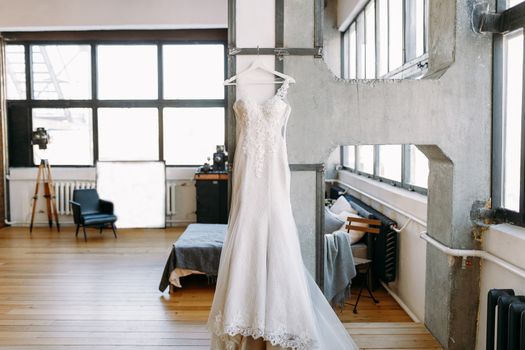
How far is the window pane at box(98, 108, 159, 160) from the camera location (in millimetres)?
9891

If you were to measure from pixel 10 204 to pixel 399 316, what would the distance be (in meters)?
→ 7.82

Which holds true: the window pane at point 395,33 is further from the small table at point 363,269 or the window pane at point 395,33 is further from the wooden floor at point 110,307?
the wooden floor at point 110,307

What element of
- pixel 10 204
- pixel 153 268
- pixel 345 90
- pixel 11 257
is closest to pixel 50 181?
pixel 10 204

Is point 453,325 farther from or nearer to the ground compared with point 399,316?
farther from the ground

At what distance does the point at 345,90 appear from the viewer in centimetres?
338

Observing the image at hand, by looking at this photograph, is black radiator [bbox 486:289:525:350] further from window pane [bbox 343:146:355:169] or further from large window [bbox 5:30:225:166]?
large window [bbox 5:30:225:166]

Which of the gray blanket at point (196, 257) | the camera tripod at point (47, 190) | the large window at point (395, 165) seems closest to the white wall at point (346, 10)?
the large window at point (395, 165)

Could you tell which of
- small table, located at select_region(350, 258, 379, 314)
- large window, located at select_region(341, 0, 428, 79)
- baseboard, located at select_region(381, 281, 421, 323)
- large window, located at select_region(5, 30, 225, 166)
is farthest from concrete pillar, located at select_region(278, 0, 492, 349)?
large window, located at select_region(5, 30, 225, 166)

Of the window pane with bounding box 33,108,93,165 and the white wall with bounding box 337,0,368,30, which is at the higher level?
the white wall with bounding box 337,0,368,30

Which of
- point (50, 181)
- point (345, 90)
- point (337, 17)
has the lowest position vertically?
point (50, 181)

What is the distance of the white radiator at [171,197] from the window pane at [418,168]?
5.38m

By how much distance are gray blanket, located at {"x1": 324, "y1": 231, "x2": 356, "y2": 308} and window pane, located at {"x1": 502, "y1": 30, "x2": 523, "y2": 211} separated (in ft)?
6.26

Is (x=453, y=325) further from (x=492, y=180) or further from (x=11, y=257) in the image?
(x=11, y=257)

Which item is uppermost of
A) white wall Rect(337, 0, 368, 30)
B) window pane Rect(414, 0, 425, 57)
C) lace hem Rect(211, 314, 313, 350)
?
white wall Rect(337, 0, 368, 30)
